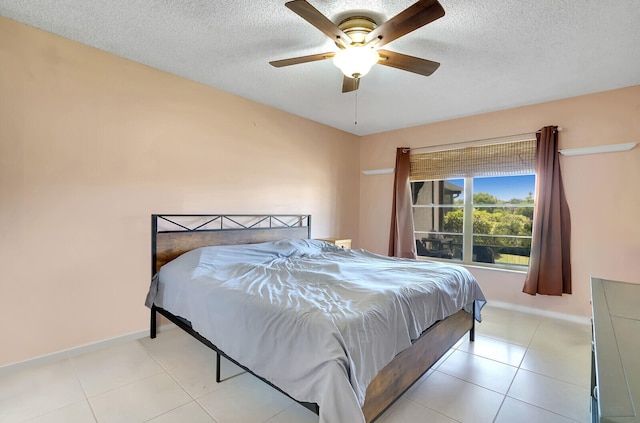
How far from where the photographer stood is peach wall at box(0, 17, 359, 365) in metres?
2.13

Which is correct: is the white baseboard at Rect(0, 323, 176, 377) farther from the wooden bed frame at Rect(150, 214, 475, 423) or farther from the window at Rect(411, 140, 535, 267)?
the window at Rect(411, 140, 535, 267)

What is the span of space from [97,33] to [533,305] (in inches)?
202

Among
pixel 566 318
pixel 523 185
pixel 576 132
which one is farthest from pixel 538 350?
pixel 576 132

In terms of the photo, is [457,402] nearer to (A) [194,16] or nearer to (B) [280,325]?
(B) [280,325]

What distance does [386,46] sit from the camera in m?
2.37

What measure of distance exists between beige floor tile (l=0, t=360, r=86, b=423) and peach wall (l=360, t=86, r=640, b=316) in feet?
14.3

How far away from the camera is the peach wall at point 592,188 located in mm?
2994

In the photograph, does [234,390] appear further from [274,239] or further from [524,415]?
[274,239]

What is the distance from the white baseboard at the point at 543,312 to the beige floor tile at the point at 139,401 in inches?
145

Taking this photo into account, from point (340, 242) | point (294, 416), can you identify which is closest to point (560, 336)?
point (340, 242)

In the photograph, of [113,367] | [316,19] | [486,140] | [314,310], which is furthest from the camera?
[486,140]

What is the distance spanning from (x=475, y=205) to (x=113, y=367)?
438cm

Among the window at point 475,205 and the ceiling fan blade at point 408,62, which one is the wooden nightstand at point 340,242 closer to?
the window at point 475,205

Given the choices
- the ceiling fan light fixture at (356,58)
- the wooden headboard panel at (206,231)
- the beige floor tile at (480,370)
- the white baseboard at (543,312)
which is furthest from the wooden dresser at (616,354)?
the wooden headboard panel at (206,231)
